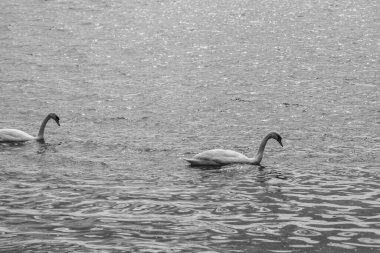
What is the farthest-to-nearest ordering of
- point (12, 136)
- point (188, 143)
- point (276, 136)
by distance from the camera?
point (12, 136), point (188, 143), point (276, 136)

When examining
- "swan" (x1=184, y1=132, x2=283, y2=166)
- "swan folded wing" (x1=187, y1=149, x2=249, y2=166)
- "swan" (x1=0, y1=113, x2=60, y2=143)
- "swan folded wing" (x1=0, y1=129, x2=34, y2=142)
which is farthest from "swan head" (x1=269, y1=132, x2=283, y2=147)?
"swan folded wing" (x1=0, y1=129, x2=34, y2=142)

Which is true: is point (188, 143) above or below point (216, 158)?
above

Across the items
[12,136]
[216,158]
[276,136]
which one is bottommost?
[216,158]

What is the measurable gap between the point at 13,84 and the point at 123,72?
27.1ft

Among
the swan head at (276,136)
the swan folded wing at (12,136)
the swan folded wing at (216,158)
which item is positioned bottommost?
the swan folded wing at (216,158)

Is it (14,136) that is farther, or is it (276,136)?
(14,136)

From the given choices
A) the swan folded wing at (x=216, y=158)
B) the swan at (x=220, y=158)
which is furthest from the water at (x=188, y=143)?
the swan folded wing at (x=216, y=158)

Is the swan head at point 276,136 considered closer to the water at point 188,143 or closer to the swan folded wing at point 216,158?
the water at point 188,143

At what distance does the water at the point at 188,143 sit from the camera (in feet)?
67.4

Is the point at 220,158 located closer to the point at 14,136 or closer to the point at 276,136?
the point at 276,136

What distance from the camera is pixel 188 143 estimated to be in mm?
31109

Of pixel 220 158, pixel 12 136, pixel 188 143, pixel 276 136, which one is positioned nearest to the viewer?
pixel 220 158

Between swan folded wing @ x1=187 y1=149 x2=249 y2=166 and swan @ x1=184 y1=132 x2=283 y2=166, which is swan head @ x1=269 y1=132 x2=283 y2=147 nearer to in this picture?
swan @ x1=184 y1=132 x2=283 y2=166

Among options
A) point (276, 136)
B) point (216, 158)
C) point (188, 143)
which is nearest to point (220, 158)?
point (216, 158)
